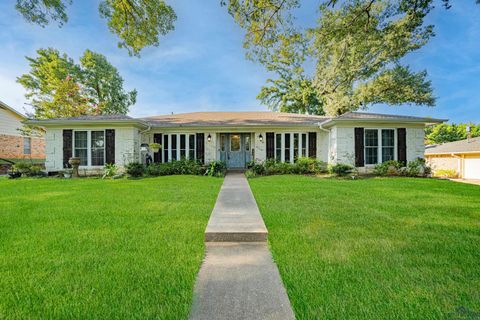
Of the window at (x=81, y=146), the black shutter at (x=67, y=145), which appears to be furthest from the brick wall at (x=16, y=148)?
the window at (x=81, y=146)

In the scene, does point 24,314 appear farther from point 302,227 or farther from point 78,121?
point 78,121

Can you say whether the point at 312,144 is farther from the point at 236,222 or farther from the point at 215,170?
the point at 236,222

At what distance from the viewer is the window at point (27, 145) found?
17891 mm

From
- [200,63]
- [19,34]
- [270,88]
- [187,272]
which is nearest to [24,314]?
[187,272]

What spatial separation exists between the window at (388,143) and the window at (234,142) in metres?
7.86

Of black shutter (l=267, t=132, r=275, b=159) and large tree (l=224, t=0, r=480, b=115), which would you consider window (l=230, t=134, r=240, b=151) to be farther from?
large tree (l=224, t=0, r=480, b=115)

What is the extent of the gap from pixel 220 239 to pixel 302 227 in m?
1.43

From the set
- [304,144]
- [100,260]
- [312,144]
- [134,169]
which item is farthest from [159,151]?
[100,260]

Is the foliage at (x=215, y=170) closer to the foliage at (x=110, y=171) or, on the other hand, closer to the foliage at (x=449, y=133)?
the foliage at (x=110, y=171)

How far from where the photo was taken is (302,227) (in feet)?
12.5

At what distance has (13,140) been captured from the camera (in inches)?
668

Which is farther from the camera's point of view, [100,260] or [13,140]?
[13,140]

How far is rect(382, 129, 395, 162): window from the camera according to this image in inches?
450

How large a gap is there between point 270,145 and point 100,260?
1073cm
